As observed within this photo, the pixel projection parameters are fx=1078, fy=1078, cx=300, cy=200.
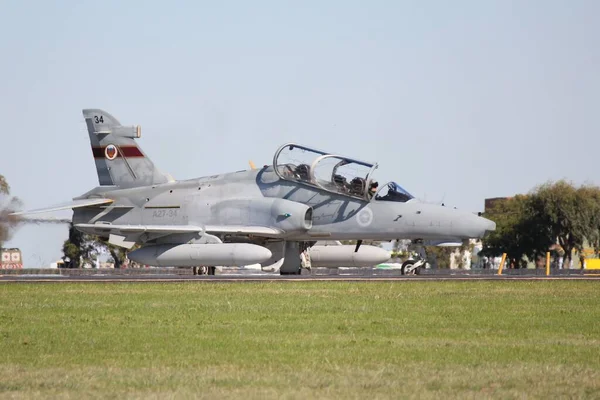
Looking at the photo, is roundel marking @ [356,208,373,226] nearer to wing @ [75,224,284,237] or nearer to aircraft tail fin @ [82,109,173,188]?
wing @ [75,224,284,237]

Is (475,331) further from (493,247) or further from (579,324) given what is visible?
(493,247)

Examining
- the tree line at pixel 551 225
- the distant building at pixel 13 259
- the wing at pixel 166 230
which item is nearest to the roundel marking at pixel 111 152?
the wing at pixel 166 230

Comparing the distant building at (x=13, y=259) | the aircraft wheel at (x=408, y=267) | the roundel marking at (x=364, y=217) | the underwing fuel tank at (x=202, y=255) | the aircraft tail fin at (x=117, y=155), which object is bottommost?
the aircraft wheel at (x=408, y=267)

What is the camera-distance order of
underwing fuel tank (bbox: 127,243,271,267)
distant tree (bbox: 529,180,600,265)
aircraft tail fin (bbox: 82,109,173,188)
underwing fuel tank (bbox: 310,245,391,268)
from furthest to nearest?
distant tree (bbox: 529,180,600,265)
aircraft tail fin (bbox: 82,109,173,188)
underwing fuel tank (bbox: 310,245,391,268)
underwing fuel tank (bbox: 127,243,271,267)

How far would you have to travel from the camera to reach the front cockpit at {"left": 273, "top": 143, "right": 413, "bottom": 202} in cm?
3484

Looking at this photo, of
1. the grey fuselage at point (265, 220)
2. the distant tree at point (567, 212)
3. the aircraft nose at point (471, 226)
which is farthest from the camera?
the distant tree at point (567, 212)

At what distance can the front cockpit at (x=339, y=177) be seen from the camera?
34.8 m

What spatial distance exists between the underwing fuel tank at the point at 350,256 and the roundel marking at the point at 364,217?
2.12 metres

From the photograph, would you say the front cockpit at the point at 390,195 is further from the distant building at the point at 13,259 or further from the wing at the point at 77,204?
the distant building at the point at 13,259

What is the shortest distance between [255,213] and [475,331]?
2174cm

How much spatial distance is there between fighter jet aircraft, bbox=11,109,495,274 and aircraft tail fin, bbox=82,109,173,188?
592mm

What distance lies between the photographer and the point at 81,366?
1157cm

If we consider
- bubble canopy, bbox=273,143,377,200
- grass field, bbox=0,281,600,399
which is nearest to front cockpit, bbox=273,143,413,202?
bubble canopy, bbox=273,143,377,200

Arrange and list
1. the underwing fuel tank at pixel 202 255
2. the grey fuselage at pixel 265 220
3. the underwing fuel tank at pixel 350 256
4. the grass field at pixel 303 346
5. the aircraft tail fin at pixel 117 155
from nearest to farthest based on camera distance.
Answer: the grass field at pixel 303 346 < the underwing fuel tank at pixel 202 255 < the grey fuselage at pixel 265 220 < the underwing fuel tank at pixel 350 256 < the aircraft tail fin at pixel 117 155
